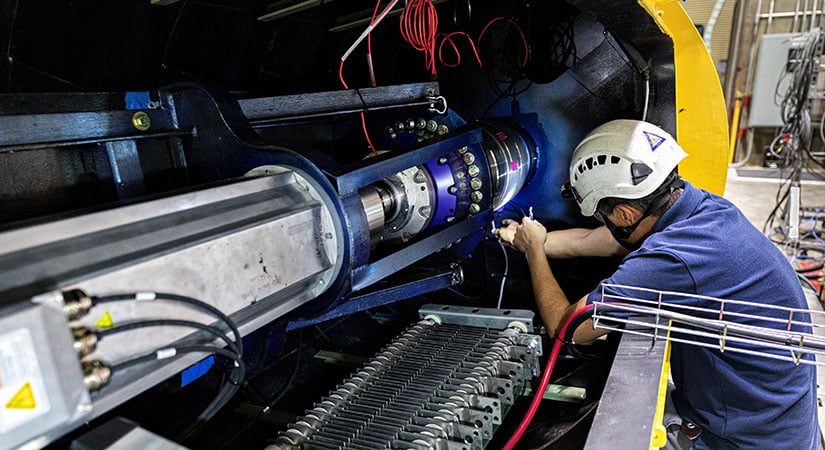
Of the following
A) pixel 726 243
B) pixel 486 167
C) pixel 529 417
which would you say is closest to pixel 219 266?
pixel 529 417

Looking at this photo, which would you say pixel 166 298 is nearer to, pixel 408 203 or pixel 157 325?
pixel 157 325

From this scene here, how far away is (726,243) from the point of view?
131cm

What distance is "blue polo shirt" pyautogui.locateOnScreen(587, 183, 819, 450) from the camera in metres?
1.30

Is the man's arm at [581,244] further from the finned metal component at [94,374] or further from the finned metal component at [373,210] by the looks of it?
the finned metal component at [94,374]

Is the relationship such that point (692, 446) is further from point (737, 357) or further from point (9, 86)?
point (9, 86)

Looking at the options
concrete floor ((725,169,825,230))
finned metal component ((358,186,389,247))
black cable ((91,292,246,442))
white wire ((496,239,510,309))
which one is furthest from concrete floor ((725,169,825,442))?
black cable ((91,292,246,442))

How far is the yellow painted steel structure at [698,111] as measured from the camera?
1679 millimetres

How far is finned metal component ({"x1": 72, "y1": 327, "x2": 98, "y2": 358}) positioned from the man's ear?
1.36 m

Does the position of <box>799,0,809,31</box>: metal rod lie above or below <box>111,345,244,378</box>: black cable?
above

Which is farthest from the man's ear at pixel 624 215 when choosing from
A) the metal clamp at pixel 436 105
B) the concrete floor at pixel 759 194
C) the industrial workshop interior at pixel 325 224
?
the concrete floor at pixel 759 194

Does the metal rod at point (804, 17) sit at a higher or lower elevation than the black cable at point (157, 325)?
higher

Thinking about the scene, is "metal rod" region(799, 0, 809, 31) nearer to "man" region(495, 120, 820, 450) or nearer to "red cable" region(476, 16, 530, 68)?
"red cable" region(476, 16, 530, 68)

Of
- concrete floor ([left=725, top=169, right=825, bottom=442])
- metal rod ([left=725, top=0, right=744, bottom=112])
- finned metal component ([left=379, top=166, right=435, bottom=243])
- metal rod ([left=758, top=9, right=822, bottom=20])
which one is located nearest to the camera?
finned metal component ([left=379, top=166, right=435, bottom=243])

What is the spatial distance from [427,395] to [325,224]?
0.52m
